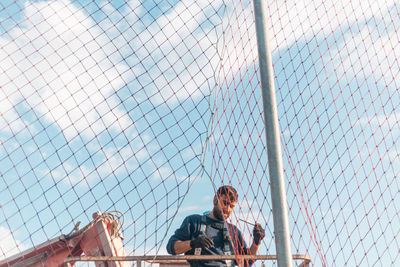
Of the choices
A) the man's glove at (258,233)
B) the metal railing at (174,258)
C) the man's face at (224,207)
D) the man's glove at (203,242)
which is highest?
the man's face at (224,207)

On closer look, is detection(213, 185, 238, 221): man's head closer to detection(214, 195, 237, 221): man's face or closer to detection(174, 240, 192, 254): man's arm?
detection(214, 195, 237, 221): man's face

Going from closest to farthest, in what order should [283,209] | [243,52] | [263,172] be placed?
[283,209] → [263,172] → [243,52]

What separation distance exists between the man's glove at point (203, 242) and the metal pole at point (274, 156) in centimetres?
98

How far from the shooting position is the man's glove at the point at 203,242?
386 cm

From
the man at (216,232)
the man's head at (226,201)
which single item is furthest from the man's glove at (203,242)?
the man's head at (226,201)

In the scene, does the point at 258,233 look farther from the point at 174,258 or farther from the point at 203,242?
the point at 174,258

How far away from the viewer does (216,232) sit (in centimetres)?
410

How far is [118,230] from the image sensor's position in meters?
4.44

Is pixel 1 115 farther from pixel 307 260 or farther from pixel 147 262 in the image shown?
pixel 307 260

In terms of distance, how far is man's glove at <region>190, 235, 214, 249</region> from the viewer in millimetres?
3859

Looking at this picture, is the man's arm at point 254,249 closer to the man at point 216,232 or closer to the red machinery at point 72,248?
the man at point 216,232

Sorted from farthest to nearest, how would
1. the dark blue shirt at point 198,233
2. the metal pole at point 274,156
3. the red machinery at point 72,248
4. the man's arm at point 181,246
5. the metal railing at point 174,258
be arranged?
the red machinery at point 72,248
the dark blue shirt at point 198,233
the man's arm at point 181,246
the metal railing at point 174,258
the metal pole at point 274,156

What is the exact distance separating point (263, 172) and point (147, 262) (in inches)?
Answer: 45.2

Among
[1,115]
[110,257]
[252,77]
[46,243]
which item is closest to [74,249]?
[46,243]
